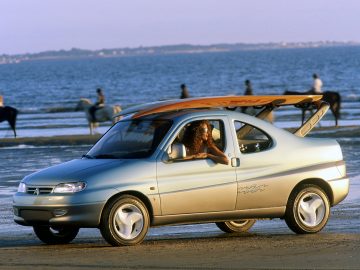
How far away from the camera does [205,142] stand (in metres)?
12.2

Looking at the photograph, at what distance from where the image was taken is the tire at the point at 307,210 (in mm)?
12453

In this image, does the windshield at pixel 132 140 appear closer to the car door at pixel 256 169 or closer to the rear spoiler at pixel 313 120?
the car door at pixel 256 169

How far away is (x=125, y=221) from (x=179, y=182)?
0.74 meters

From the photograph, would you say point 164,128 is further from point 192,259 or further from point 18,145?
point 18,145

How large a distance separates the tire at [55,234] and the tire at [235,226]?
1.79 meters

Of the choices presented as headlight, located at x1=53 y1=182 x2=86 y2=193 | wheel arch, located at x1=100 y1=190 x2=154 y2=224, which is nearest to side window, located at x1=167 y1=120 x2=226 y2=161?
wheel arch, located at x1=100 y1=190 x2=154 y2=224

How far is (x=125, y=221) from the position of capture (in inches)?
454

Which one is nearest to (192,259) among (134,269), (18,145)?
(134,269)

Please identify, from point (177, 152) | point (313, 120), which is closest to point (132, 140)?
point (177, 152)

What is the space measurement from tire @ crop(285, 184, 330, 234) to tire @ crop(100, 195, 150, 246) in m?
1.79

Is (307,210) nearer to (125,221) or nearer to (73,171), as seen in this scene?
(125,221)

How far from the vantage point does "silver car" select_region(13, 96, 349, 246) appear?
1147cm

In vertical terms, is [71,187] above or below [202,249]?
above

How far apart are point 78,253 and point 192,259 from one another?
4.35 feet
